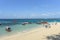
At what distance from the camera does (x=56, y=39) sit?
10.1 meters

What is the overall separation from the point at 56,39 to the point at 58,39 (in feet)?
0.78

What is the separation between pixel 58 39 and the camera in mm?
9898

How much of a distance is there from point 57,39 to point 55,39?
196 millimetres

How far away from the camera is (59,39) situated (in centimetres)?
986

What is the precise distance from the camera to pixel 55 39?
1019 cm

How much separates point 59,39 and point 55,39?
401 millimetres

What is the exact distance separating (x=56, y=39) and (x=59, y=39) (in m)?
0.30

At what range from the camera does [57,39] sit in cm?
1003
